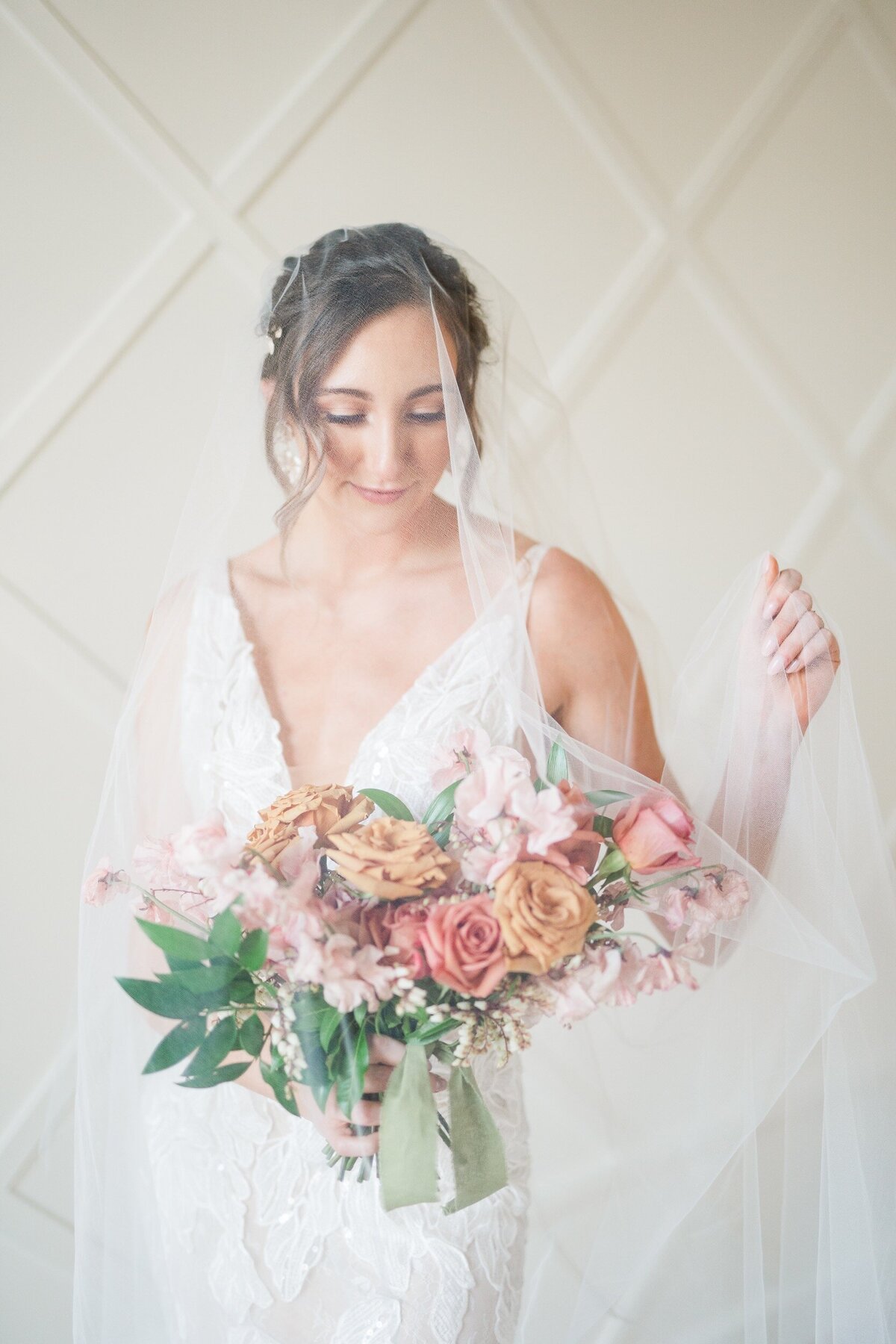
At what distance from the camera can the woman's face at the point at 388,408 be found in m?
1.37

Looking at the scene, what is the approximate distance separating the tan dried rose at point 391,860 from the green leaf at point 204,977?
152 millimetres

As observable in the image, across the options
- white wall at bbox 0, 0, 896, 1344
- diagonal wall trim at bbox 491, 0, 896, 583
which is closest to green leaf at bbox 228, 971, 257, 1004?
white wall at bbox 0, 0, 896, 1344

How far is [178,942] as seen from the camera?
0.98 meters

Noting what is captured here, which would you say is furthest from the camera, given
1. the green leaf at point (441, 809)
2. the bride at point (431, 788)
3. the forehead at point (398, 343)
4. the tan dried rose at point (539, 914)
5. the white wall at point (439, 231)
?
the white wall at point (439, 231)

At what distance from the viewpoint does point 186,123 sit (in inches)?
80.6

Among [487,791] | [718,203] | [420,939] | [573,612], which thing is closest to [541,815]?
[487,791]

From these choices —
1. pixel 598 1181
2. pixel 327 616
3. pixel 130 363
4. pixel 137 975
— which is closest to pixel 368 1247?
pixel 598 1181

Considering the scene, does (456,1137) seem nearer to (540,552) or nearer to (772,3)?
(540,552)

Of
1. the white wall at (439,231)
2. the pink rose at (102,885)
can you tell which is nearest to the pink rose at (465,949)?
the pink rose at (102,885)

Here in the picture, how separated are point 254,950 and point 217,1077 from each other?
0.49 feet

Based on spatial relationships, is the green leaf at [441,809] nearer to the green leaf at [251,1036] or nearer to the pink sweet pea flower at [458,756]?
the pink sweet pea flower at [458,756]

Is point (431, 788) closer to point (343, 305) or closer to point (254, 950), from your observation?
point (254, 950)

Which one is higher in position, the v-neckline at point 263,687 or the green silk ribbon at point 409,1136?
the v-neckline at point 263,687

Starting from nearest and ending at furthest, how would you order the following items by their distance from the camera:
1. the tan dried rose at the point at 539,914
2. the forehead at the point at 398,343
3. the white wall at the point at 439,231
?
the tan dried rose at the point at 539,914 → the forehead at the point at 398,343 → the white wall at the point at 439,231
